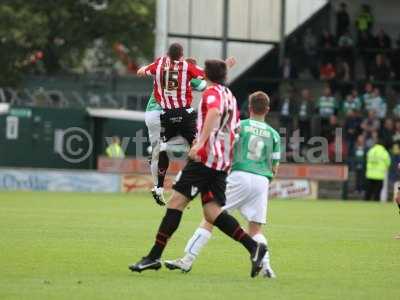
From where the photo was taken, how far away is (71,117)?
39.8 meters

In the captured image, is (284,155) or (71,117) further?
(71,117)

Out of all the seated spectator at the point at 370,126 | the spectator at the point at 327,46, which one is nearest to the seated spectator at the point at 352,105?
the seated spectator at the point at 370,126

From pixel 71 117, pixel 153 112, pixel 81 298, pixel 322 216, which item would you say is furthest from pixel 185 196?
pixel 71 117

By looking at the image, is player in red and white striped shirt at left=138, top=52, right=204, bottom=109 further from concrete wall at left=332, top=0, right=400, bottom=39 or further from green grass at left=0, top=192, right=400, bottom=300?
concrete wall at left=332, top=0, right=400, bottom=39

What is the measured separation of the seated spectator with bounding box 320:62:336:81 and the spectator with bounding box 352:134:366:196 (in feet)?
13.1

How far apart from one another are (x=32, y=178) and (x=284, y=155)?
26.4ft

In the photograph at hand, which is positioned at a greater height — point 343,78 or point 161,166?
point 343,78

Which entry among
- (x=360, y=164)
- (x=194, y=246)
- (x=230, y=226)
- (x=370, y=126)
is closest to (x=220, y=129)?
(x=230, y=226)

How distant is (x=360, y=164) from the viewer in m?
36.8

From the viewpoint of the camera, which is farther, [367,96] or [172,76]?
[367,96]

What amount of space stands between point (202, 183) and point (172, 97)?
16.5 feet

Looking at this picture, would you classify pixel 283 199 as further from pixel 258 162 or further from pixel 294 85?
pixel 258 162

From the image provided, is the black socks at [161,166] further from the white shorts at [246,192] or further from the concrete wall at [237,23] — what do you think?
the concrete wall at [237,23]

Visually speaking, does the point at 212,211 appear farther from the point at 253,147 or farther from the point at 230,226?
the point at 253,147
